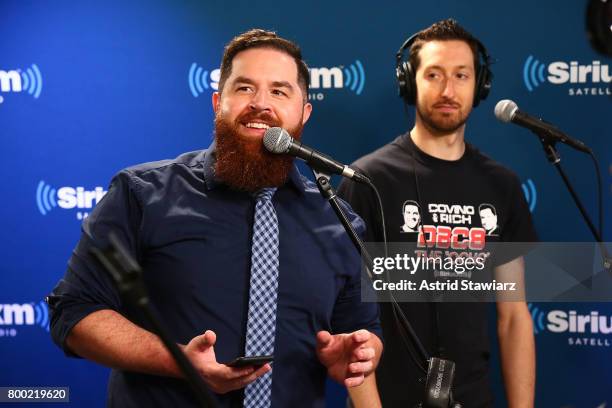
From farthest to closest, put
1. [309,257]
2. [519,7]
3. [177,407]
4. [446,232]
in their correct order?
[519,7] → [446,232] → [309,257] → [177,407]

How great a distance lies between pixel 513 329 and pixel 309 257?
1.21 meters

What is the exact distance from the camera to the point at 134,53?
3191 mm

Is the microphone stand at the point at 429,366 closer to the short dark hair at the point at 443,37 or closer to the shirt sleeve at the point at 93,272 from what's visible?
the shirt sleeve at the point at 93,272

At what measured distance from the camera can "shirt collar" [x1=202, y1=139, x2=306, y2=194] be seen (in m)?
2.01

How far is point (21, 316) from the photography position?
3.27 m

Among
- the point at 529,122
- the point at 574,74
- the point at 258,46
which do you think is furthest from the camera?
the point at 574,74

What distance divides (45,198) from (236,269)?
1.67m

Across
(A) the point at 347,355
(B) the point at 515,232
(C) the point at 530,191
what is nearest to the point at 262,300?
(A) the point at 347,355

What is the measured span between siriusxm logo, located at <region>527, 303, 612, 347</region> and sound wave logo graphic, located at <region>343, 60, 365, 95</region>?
1265mm

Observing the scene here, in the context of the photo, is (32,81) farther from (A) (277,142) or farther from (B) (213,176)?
(A) (277,142)

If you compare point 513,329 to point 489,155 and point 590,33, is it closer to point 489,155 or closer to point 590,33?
point 489,155

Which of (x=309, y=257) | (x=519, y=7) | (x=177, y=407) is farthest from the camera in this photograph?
(x=519, y=7)

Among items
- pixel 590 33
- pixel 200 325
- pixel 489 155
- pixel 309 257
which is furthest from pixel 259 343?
pixel 590 33

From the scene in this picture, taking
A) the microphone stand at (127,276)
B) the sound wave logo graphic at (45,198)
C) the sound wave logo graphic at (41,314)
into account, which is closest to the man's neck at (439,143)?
the sound wave logo graphic at (45,198)
